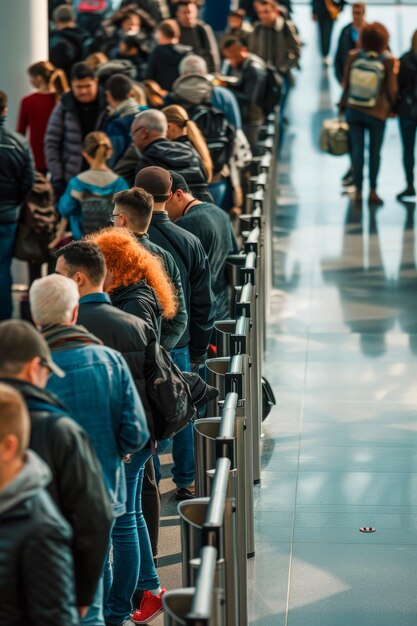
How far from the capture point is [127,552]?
221 inches

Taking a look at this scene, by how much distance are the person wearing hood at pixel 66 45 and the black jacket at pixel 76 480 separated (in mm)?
12928

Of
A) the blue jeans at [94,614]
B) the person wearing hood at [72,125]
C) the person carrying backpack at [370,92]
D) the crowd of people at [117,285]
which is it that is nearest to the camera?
the crowd of people at [117,285]

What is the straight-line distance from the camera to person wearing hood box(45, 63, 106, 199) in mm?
11719

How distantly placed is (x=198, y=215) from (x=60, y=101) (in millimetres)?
4346

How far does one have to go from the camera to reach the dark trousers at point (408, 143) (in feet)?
51.9

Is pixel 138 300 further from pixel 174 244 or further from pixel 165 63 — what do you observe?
pixel 165 63

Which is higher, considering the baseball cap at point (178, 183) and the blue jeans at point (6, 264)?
the baseball cap at point (178, 183)

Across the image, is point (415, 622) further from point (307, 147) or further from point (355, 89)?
point (307, 147)

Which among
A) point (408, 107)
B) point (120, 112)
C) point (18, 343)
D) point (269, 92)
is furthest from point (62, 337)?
point (408, 107)

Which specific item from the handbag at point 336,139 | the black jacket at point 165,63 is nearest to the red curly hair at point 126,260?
the black jacket at point 165,63

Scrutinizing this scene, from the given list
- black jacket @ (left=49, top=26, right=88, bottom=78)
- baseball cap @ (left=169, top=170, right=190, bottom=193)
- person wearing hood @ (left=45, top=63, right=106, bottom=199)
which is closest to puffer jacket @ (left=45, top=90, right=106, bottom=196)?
person wearing hood @ (left=45, top=63, right=106, bottom=199)

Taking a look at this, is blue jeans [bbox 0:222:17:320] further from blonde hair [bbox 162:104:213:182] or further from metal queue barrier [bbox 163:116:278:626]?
metal queue barrier [bbox 163:116:278:626]

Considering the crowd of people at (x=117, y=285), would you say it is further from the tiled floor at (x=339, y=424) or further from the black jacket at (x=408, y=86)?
the tiled floor at (x=339, y=424)

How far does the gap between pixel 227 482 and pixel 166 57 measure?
10.2 metres
